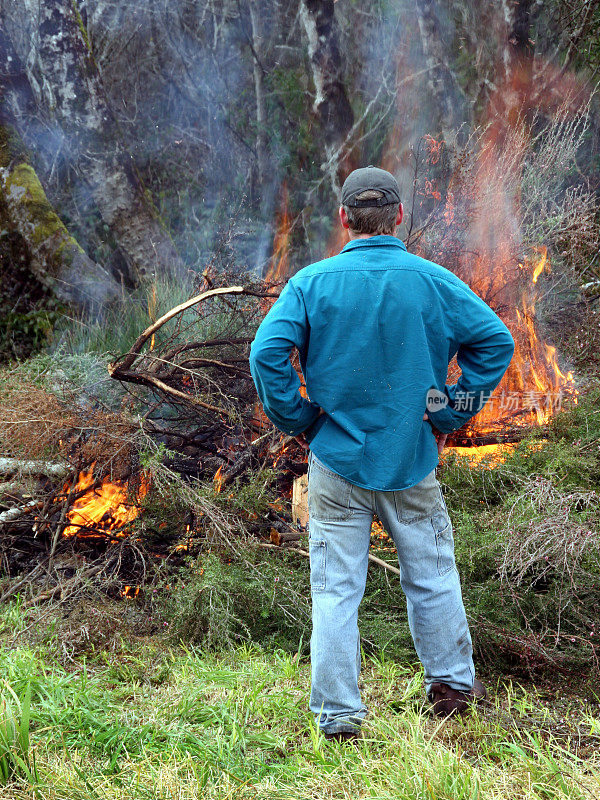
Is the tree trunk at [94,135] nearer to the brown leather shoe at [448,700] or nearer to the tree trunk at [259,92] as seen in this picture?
the tree trunk at [259,92]

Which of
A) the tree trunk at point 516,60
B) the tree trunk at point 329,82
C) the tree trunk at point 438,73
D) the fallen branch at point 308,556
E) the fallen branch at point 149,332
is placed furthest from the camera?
the tree trunk at point 329,82

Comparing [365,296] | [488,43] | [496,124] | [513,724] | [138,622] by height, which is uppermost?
[488,43]

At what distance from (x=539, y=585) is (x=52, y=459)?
9.78 feet

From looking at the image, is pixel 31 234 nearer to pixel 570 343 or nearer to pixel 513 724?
pixel 570 343

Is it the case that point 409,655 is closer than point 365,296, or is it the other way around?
point 365,296

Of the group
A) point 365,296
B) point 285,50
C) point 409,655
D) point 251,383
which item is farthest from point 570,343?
point 285,50

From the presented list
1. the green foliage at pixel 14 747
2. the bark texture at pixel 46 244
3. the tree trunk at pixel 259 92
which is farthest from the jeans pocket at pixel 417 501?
the tree trunk at pixel 259 92

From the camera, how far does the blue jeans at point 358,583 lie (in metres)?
2.50

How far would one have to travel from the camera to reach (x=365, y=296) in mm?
2518

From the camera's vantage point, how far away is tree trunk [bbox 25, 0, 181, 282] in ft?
28.3

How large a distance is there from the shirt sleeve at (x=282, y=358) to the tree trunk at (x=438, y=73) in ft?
29.2

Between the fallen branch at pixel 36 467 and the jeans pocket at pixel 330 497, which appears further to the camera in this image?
the fallen branch at pixel 36 467

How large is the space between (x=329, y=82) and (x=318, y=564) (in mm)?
10044
